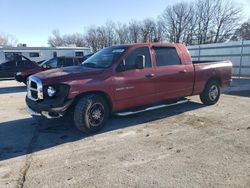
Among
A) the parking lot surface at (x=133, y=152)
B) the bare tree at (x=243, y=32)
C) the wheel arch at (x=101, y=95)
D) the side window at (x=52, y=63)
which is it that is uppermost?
the bare tree at (x=243, y=32)

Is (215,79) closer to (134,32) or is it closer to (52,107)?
(52,107)

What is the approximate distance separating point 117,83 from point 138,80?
60 cm

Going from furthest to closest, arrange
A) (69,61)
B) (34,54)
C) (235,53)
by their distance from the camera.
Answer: (34,54)
(235,53)
(69,61)

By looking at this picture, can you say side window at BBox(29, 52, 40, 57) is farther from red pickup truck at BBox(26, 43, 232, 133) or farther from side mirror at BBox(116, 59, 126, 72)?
side mirror at BBox(116, 59, 126, 72)

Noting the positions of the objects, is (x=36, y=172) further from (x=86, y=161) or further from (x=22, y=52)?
(x=22, y=52)

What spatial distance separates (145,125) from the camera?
19.7 feet

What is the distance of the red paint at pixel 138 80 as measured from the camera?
17.1ft

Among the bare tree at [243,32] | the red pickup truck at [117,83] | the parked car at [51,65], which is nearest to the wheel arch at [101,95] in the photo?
the red pickup truck at [117,83]

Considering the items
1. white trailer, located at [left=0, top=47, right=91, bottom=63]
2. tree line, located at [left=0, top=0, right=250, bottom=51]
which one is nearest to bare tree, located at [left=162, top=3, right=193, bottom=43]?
tree line, located at [left=0, top=0, right=250, bottom=51]

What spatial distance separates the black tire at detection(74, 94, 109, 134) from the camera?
17.0ft

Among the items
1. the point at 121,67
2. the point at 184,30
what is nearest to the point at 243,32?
the point at 184,30

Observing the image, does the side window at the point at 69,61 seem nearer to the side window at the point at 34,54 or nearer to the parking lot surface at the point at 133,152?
the parking lot surface at the point at 133,152

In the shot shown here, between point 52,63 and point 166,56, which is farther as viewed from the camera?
point 52,63

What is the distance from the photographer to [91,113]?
5.36 meters
